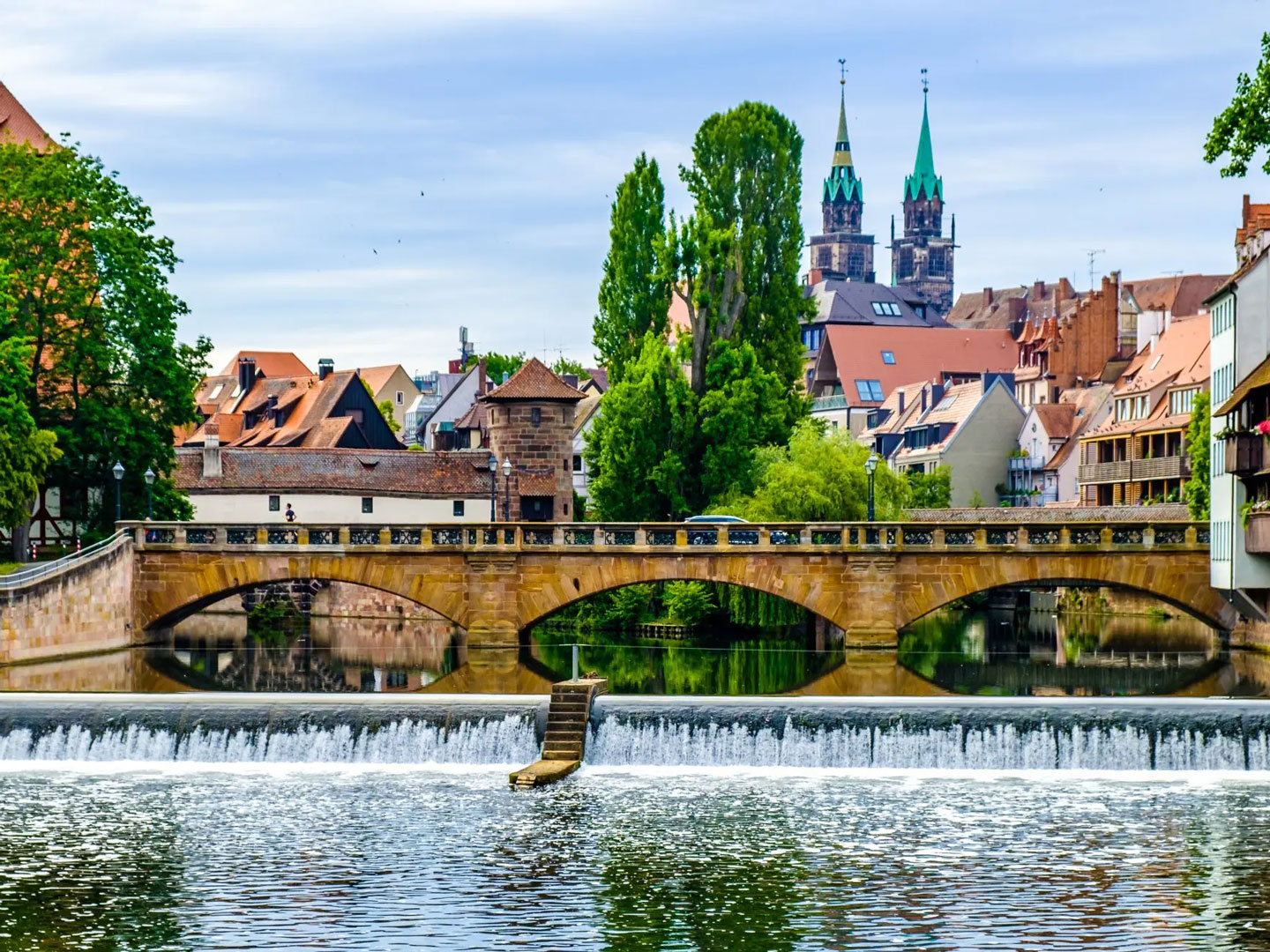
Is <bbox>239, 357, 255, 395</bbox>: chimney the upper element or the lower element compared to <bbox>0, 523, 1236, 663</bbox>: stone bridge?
upper

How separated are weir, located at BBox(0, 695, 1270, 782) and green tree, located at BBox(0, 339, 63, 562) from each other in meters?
16.0

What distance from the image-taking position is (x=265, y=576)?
217 ft

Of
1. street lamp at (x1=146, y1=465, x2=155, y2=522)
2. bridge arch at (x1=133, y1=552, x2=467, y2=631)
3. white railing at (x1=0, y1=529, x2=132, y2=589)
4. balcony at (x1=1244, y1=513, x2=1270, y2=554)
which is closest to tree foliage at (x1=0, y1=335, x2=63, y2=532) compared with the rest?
white railing at (x1=0, y1=529, x2=132, y2=589)

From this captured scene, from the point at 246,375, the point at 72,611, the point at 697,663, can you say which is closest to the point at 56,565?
the point at 72,611

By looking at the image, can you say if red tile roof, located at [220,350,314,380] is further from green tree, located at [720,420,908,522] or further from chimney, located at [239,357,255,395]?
green tree, located at [720,420,908,522]

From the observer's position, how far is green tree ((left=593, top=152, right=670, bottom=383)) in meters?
86.3

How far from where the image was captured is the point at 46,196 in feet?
229

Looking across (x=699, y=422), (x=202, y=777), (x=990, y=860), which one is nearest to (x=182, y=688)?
(x=202, y=777)

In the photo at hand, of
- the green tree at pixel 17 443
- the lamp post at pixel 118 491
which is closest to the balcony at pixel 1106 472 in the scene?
the lamp post at pixel 118 491

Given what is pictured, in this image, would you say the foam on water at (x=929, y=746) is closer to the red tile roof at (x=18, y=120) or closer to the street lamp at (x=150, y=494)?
the street lamp at (x=150, y=494)

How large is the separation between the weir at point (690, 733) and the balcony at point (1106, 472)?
60597mm

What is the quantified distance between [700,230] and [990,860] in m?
52.7

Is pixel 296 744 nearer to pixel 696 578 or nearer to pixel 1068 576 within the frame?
pixel 696 578

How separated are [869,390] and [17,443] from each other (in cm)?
9920
